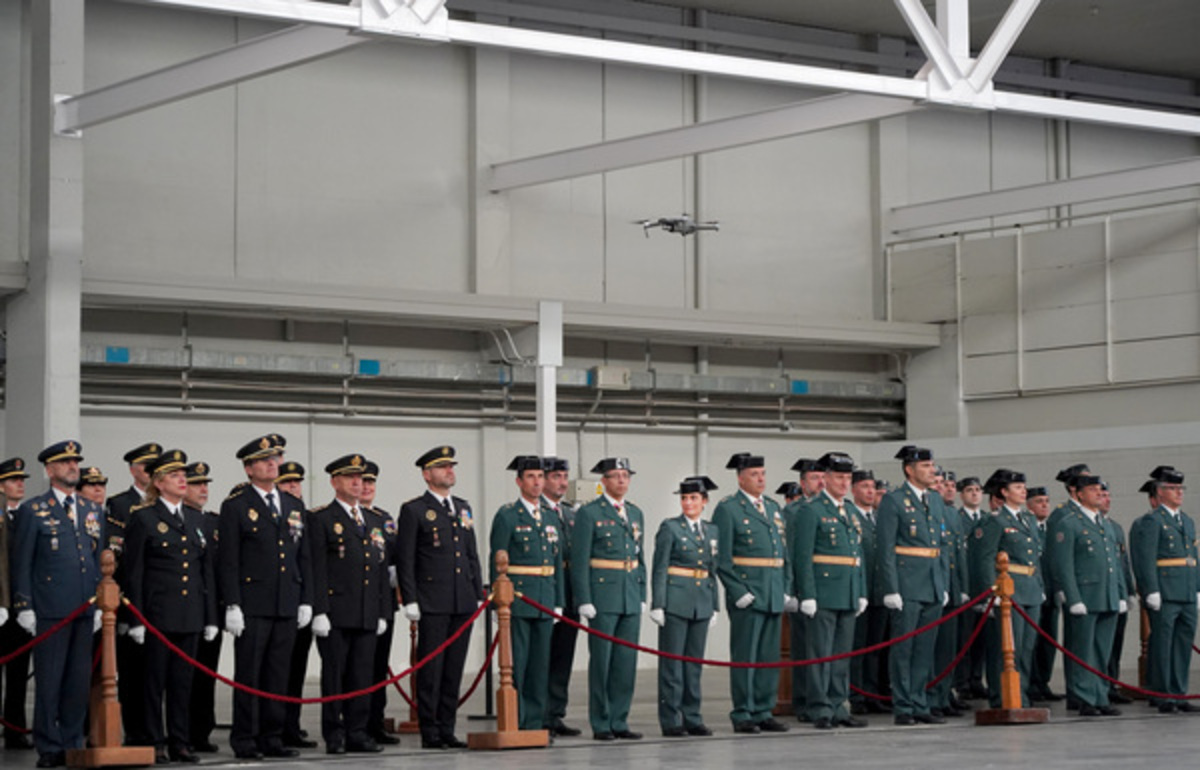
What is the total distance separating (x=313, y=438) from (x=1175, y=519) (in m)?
7.50

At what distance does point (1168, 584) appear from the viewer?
12453 mm

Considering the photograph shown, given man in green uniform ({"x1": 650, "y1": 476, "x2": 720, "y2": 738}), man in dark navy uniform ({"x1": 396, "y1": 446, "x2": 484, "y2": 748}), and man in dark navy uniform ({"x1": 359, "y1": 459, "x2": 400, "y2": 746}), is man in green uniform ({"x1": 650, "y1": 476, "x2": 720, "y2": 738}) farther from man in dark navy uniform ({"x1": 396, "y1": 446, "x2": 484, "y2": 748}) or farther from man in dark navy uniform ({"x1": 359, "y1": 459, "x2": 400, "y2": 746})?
man in dark navy uniform ({"x1": 359, "y1": 459, "x2": 400, "y2": 746})

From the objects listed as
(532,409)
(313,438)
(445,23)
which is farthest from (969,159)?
(445,23)

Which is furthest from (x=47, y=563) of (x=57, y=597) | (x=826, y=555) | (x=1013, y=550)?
(x=1013, y=550)

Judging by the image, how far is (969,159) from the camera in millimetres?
19766

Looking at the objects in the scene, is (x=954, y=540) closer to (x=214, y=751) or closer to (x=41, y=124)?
(x=214, y=751)

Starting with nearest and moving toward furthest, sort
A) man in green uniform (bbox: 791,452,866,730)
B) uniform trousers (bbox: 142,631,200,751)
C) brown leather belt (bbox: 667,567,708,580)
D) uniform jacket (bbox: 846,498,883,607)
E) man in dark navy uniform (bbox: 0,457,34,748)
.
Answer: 1. uniform trousers (bbox: 142,631,200,751)
2. man in dark navy uniform (bbox: 0,457,34,748)
3. brown leather belt (bbox: 667,567,708,580)
4. man in green uniform (bbox: 791,452,866,730)
5. uniform jacket (bbox: 846,498,883,607)

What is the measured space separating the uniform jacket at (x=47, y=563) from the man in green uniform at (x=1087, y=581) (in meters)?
6.30

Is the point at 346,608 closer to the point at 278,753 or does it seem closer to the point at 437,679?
the point at 437,679

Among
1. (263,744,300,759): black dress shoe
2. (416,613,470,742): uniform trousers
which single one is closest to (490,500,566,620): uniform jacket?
(416,613,470,742): uniform trousers

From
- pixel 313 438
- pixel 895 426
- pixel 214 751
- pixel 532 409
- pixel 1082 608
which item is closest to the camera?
pixel 214 751

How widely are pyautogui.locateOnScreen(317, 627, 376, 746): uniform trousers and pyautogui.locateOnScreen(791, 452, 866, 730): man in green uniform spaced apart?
2655 mm

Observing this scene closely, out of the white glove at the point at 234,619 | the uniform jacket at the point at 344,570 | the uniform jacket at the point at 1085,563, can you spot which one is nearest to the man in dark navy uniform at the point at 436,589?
the uniform jacket at the point at 344,570

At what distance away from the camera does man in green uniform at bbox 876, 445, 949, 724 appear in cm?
→ 1135
